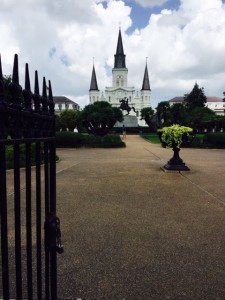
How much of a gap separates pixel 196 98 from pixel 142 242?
242 ft

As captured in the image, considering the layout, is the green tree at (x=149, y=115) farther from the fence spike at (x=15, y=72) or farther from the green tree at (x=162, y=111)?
the fence spike at (x=15, y=72)

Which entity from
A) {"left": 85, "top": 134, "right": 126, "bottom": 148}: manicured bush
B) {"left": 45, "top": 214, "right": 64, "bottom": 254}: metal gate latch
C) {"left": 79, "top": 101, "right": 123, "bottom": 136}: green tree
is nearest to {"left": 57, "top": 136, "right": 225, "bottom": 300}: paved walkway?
{"left": 45, "top": 214, "right": 64, "bottom": 254}: metal gate latch

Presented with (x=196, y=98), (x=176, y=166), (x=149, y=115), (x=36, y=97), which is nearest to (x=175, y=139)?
(x=176, y=166)

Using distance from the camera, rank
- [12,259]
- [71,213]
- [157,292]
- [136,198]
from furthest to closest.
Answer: [136,198] < [71,213] < [12,259] < [157,292]

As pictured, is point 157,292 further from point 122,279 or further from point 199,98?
point 199,98

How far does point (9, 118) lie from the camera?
5.46ft

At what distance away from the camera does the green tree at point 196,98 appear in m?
73.0

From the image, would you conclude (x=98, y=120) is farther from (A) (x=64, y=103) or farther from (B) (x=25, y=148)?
(A) (x=64, y=103)

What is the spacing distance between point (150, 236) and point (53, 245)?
8.93 feet

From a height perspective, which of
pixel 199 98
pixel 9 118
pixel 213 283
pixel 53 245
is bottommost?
pixel 213 283

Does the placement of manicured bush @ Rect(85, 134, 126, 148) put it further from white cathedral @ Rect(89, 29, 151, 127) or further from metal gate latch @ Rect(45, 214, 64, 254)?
white cathedral @ Rect(89, 29, 151, 127)

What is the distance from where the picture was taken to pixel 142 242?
4.47 m

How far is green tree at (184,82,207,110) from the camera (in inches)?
2874

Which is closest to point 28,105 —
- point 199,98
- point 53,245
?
point 53,245
